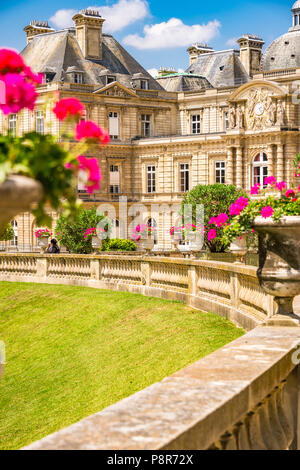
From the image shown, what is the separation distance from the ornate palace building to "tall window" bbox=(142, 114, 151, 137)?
0.08 m

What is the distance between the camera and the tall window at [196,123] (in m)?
68.0

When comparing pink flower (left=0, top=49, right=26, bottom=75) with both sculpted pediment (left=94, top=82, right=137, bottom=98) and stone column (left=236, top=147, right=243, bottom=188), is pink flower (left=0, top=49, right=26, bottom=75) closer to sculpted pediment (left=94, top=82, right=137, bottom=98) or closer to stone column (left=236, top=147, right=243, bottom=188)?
stone column (left=236, top=147, right=243, bottom=188)

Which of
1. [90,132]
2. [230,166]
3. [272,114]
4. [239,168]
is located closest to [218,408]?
[90,132]

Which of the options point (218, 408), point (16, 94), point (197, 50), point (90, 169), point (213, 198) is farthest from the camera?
point (197, 50)

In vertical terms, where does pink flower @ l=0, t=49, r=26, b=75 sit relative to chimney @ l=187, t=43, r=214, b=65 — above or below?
below

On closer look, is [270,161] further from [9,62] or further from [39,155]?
[39,155]

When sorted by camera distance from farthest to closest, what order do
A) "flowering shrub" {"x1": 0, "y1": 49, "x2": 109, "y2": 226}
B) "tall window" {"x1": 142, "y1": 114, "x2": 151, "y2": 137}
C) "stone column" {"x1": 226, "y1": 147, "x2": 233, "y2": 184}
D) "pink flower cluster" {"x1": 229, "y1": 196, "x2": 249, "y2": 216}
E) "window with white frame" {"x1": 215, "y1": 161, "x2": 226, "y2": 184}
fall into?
"tall window" {"x1": 142, "y1": 114, "x2": 151, "y2": 137}, "window with white frame" {"x1": 215, "y1": 161, "x2": 226, "y2": 184}, "stone column" {"x1": 226, "y1": 147, "x2": 233, "y2": 184}, "pink flower cluster" {"x1": 229, "y1": 196, "x2": 249, "y2": 216}, "flowering shrub" {"x1": 0, "y1": 49, "x2": 109, "y2": 226}

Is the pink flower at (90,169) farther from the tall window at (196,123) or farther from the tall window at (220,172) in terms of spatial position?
the tall window at (196,123)

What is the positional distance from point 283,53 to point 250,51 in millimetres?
5761

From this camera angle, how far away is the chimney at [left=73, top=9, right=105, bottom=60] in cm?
6475

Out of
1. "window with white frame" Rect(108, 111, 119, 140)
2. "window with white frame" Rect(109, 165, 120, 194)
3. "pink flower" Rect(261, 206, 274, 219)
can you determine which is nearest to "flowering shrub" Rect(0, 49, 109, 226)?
"pink flower" Rect(261, 206, 274, 219)

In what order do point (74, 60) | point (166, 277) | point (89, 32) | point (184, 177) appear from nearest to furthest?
point (166, 277) < point (184, 177) < point (74, 60) < point (89, 32)

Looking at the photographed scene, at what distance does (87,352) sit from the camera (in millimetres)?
15477
